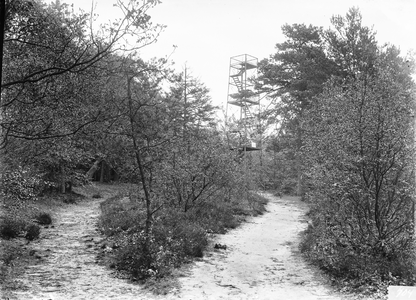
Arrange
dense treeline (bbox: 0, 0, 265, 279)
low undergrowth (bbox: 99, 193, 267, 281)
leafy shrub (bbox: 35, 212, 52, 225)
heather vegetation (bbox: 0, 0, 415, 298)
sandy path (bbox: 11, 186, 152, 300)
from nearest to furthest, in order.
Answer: dense treeline (bbox: 0, 0, 265, 279)
heather vegetation (bbox: 0, 0, 415, 298)
sandy path (bbox: 11, 186, 152, 300)
low undergrowth (bbox: 99, 193, 267, 281)
leafy shrub (bbox: 35, 212, 52, 225)

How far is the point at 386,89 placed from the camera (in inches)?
254

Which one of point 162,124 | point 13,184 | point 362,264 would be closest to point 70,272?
point 13,184

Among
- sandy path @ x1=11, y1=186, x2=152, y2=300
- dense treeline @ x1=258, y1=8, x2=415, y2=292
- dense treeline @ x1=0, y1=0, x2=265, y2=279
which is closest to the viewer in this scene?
dense treeline @ x1=0, y1=0, x2=265, y2=279

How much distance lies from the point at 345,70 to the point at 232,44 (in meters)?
4.95

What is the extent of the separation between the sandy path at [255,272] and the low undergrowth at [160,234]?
48cm

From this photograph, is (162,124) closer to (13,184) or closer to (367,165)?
(13,184)

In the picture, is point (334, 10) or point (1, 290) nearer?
point (1, 290)

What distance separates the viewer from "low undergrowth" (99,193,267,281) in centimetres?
666

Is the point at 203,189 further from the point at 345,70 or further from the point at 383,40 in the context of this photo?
the point at 383,40

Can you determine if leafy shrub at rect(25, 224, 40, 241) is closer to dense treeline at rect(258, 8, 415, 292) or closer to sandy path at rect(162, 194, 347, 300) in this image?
sandy path at rect(162, 194, 347, 300)

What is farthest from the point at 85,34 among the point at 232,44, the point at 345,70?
the point at 345,70

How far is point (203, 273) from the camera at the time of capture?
682cm

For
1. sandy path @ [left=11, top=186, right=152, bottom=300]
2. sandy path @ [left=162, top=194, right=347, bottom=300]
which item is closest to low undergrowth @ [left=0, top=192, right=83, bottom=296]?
sandy path @ [left=11, top=186, right=152, bottom=300]

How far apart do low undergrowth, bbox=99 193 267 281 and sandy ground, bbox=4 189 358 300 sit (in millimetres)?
354
